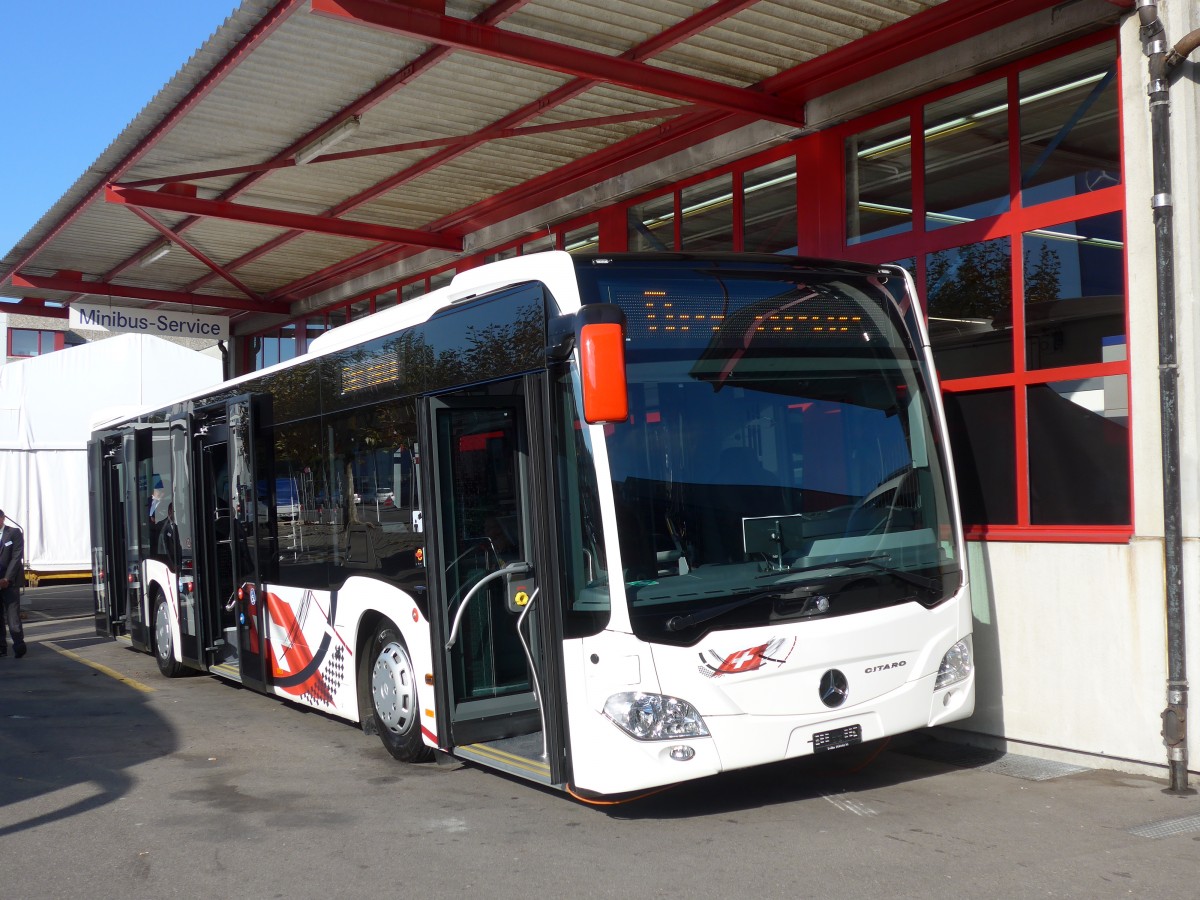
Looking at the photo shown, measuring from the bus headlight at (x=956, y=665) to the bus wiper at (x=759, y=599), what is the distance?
91 cm

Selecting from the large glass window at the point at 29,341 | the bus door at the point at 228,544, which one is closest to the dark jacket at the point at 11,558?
the bus door at the point at 228,544

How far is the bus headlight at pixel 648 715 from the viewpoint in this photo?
5781 millimetres

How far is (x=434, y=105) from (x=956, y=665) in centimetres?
683

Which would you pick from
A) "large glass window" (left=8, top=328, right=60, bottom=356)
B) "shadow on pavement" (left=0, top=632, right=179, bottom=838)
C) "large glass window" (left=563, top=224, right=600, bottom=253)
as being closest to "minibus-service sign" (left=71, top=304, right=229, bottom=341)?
"shadow on pavement" (left=0, top=632, right=179, bottom=838)

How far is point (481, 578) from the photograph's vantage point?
7316mm

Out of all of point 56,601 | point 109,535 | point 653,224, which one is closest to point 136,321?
point 109,535

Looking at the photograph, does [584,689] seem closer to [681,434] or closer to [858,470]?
[681,434]

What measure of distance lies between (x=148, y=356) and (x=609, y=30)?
81.3ft

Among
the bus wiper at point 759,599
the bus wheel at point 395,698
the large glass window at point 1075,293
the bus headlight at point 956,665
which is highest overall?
the large glass window at point 1075,293

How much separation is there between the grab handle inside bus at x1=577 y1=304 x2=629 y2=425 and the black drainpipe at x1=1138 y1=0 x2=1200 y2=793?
341cm

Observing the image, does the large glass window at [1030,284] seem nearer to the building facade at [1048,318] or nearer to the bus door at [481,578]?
the building facade at [1048,318]

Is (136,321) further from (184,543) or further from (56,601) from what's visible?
(56,601)

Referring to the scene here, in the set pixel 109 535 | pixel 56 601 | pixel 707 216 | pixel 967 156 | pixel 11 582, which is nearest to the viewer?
pixel 967 156

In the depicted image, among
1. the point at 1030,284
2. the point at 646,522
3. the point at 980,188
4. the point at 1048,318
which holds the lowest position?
the point at 646,522
